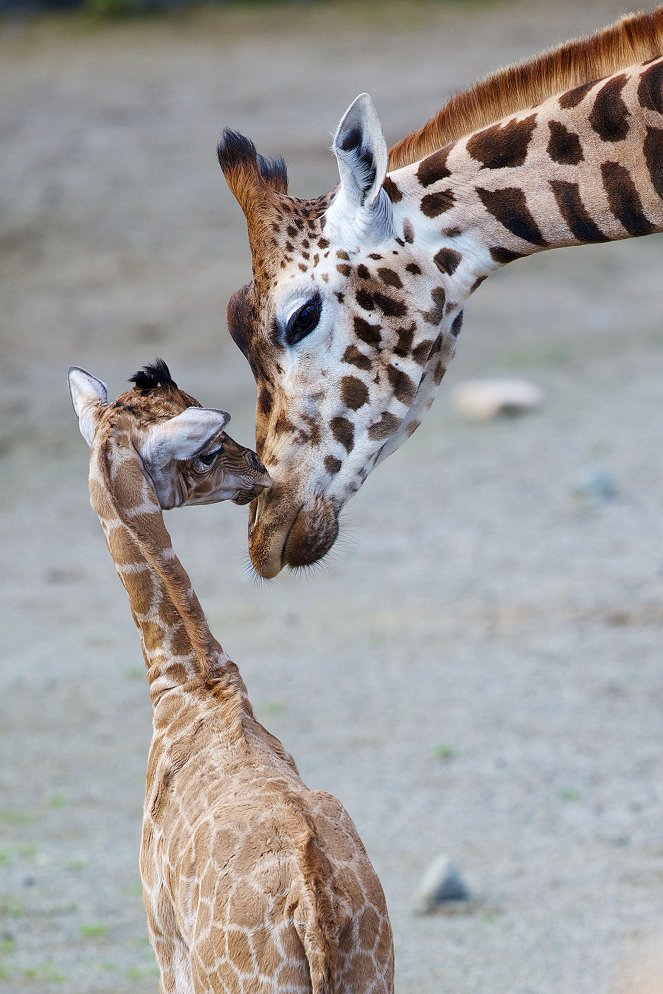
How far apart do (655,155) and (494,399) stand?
29.7ft

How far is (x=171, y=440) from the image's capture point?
420 centimetres

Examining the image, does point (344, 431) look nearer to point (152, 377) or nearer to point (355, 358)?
point (355, 358)

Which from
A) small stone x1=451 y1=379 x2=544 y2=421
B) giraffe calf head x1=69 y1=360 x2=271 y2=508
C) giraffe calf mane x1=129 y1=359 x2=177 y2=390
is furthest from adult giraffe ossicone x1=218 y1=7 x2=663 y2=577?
small stone x1=451 y1=379 x2=544 y2=421

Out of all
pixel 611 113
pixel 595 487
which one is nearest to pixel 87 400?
pixel 611 113

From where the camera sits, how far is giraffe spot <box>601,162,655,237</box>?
4305 mm

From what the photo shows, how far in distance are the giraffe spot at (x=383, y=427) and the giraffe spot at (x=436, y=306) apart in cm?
32

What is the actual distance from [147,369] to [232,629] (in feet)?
17.2

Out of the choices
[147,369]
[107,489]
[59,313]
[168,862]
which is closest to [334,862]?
[168,862]

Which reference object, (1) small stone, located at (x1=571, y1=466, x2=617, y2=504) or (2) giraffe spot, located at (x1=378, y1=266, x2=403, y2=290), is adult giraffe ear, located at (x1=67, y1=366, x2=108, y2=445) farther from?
(1) small stone, located at (x1=571, y1=466, x2=617, y2=504)

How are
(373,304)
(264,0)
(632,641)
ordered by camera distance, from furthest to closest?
(264,0) → (632,641) → (373,304)

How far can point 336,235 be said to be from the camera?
4539 mm

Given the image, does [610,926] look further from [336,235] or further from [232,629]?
[232,629]

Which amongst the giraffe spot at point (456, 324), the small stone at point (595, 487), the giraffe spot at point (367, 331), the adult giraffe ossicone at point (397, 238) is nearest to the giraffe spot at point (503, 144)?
the adult giraffe ossicone at point (397, 238)

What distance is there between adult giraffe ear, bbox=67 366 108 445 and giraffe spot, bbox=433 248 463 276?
3.59 feet
